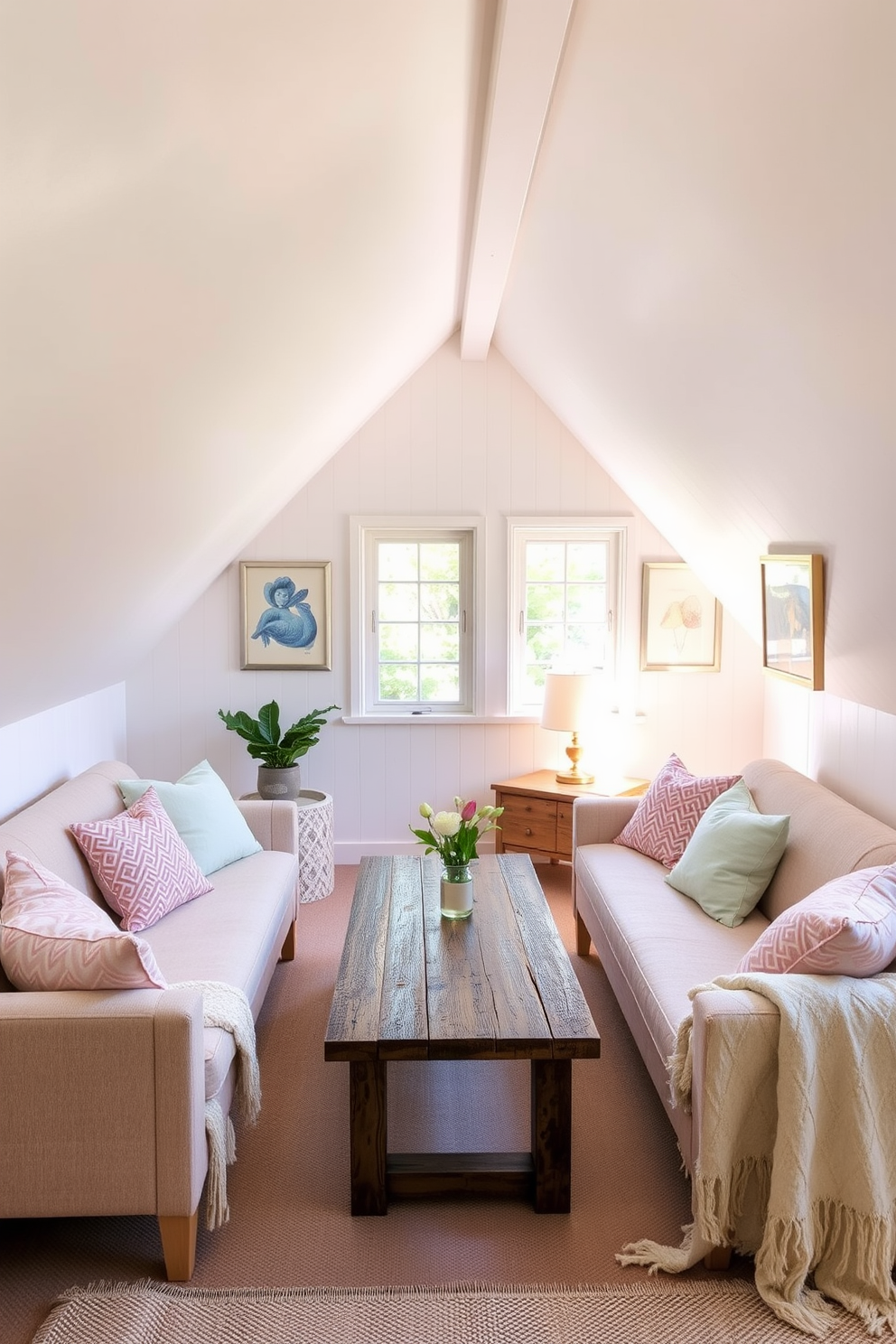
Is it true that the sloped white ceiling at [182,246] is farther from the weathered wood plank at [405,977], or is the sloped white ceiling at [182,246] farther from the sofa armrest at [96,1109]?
the weathered wood plank at [405,977]

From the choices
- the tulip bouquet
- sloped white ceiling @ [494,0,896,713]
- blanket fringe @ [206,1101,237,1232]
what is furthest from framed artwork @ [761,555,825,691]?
blanket fringe @ [206,1101,237,1232]

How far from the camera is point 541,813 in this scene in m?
4.70

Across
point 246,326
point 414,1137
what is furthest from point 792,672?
point 246,326

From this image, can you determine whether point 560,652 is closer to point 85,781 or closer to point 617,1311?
point 85,781

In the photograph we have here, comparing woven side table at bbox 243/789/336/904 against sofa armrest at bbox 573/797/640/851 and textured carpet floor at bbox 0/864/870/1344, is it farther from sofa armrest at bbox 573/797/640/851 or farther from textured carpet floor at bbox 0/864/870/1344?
textured carpet floor at bbox 0/864/870/1344

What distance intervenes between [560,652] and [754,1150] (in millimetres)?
3270

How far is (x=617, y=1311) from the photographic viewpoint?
2.06 meters

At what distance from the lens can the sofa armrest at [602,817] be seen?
4043 mm

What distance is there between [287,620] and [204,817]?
5.44 feet

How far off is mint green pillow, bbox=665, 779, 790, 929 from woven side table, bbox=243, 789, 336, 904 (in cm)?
177

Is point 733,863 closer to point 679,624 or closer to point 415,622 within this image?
point 679,624

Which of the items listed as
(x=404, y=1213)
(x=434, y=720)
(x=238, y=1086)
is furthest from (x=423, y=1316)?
(x=434, y=720)

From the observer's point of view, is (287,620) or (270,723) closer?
(270,723)

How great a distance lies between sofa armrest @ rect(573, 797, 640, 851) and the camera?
4.04 m
